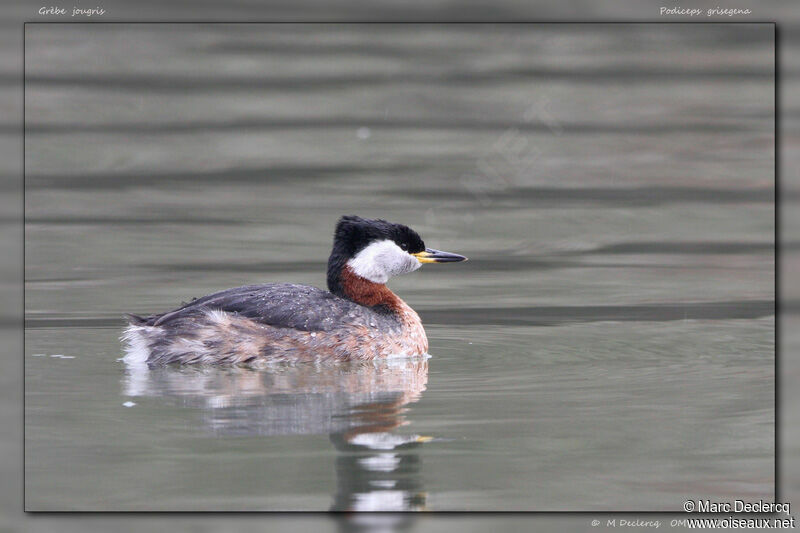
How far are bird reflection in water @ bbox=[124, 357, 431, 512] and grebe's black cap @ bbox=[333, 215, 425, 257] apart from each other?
32.5 inches

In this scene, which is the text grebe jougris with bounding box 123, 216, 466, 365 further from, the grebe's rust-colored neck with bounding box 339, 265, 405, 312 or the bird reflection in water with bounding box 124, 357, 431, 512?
the bird reflection in water with bounding box 124, 357, 431, 512

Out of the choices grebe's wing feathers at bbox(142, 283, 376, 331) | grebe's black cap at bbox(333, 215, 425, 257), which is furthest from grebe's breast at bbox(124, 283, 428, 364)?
grebe's black cap at bbox(333, 215, 425, 257)

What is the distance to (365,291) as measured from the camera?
1009cm

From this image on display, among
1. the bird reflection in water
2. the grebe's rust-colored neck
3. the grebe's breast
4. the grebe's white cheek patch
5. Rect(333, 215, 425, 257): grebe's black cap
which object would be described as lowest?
the bird reflection in water

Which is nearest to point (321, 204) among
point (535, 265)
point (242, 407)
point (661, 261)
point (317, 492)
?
point (535, 265)

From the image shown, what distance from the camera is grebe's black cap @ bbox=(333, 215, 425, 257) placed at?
9945mm

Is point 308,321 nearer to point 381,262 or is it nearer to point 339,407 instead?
point 381,262

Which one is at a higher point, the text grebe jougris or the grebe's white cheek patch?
the grebe's white cheek patch

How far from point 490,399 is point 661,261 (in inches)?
150

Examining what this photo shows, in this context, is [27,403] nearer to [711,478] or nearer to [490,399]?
[490,399]

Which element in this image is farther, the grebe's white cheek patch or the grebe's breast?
the grebe's white cheek patch

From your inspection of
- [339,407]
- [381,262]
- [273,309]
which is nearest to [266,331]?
[273,309]

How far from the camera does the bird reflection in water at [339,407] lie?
6.91 meters

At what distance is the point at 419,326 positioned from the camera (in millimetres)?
9922
